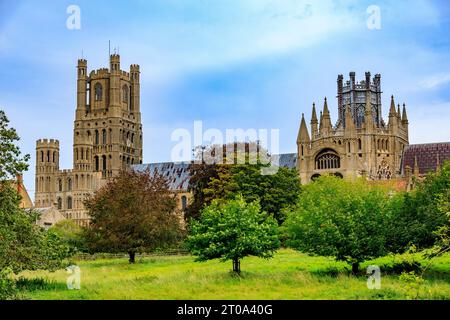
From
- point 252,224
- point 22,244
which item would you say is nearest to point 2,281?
point 22,244

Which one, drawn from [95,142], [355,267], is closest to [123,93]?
[95,142]

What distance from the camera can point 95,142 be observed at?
424 feet

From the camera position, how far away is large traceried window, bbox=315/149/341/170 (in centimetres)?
8431

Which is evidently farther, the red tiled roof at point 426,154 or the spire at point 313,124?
the spire at point 313,124

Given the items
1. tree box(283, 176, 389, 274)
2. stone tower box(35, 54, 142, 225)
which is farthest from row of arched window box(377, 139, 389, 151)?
tree box(283, 176, 389, 274)

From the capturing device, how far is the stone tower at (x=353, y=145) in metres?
83.6

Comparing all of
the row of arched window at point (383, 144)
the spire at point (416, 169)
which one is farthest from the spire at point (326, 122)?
the spire at point (416, 169)

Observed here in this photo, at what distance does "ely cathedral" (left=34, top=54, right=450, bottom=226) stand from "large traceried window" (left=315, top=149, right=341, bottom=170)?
0.38 feet

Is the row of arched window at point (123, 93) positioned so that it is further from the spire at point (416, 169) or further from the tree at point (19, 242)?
the tree at point (19, 242)

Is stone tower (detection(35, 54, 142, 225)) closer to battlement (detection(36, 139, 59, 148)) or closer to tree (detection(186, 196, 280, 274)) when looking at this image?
battlement (detection(36, 139, 59, 148))

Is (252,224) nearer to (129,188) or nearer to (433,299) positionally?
(433,299)

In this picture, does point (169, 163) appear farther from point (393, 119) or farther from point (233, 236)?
point (233, 236)

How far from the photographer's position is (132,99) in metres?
135

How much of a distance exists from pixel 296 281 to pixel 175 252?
94.8 ft
